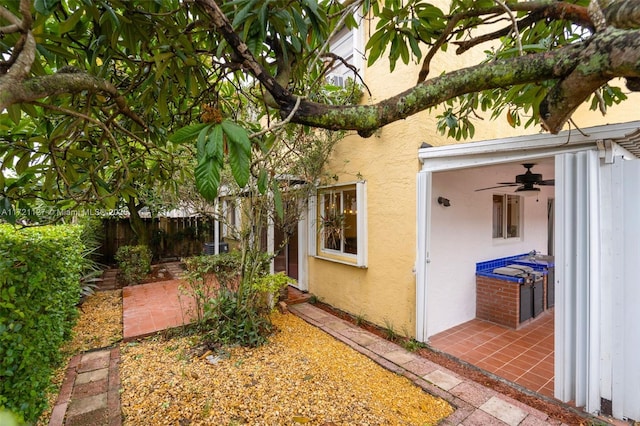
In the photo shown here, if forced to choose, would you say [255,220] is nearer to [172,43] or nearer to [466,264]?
[172,43]

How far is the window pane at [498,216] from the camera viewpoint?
6.94 m

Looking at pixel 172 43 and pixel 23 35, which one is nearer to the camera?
pixel 23 35

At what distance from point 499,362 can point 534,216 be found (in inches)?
193

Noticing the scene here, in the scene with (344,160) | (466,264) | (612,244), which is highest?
(344,160)

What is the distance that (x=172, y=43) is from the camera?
2.05 metres

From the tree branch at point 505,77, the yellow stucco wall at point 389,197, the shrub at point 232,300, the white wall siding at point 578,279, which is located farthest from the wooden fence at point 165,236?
the tree branch at point 505,77

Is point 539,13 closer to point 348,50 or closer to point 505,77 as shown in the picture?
point 505,77

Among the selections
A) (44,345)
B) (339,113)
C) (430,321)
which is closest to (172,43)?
(339,113)

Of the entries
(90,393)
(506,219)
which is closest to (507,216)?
(506,219)

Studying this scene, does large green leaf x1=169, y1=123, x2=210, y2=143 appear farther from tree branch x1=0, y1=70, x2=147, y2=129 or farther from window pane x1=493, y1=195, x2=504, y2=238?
window pane x1=493, y1=195, x2=504, y2=238

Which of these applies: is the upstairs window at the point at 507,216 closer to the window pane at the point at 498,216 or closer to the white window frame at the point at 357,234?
the window pane at the point at 498,216

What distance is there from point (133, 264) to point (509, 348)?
956cm

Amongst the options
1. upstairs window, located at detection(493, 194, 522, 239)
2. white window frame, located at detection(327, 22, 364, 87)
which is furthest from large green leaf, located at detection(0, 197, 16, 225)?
upstairs window, located at detection(493, 194, 522, 239)

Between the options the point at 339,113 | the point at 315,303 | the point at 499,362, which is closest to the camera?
the point at 339,113
